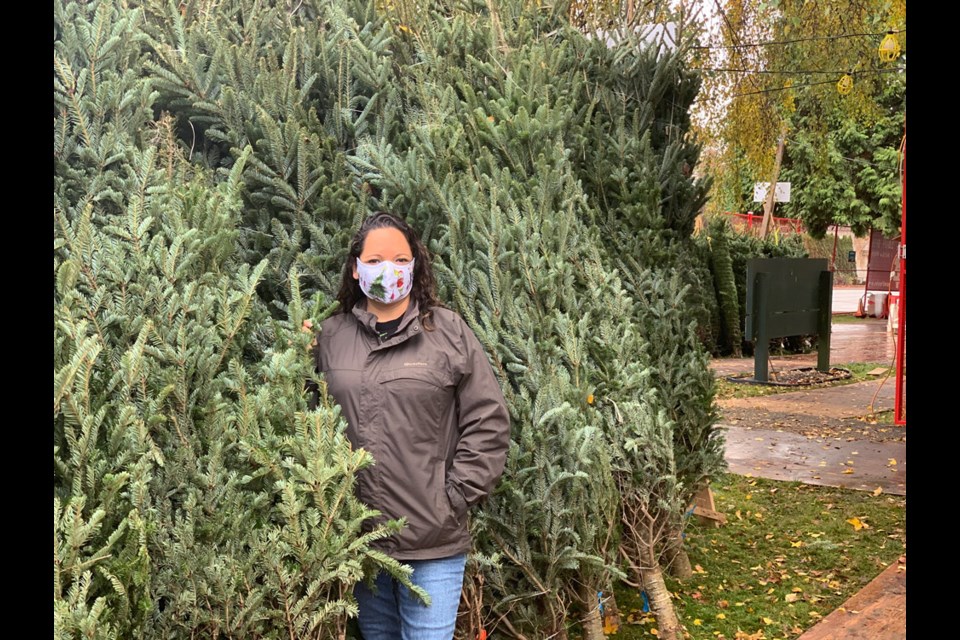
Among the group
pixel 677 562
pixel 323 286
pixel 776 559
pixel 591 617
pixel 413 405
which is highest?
pixel 323 286

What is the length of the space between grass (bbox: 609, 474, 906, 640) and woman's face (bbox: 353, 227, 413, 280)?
9.01 feet

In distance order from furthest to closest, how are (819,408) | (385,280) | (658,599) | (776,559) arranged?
(819,408), (776,559), (658,599), (385,280)

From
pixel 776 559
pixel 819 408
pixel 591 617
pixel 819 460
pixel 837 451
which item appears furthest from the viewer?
pixel 819 408

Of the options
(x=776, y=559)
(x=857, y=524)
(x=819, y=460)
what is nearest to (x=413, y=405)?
(x=776, y=559)

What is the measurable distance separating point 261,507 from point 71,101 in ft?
4.76

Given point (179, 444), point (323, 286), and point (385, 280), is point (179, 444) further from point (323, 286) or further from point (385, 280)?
point (323, 286)

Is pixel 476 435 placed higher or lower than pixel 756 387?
higher

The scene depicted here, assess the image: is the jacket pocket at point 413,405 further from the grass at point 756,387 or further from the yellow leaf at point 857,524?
the grass at point 756,387

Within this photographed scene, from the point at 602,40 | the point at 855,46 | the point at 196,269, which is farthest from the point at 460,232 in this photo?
the point at 855,46

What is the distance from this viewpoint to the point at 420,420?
2.91m

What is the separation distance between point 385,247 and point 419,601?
1.16m

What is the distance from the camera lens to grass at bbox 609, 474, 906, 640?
5.15 metres

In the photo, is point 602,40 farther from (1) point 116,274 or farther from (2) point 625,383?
(1) point 116,274

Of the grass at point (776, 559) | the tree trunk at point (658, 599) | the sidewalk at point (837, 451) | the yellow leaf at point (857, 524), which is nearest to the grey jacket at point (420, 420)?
the tree trunk at point (658, 599)
